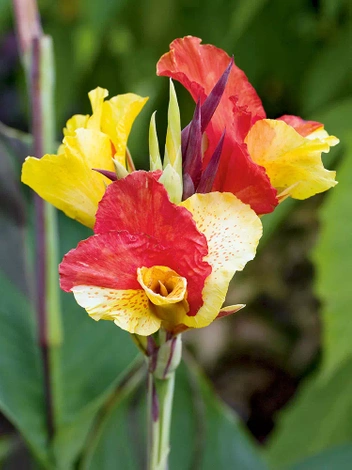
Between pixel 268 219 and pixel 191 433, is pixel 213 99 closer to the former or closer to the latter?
pixel 268 219

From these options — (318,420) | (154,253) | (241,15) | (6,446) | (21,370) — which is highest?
(241,15)

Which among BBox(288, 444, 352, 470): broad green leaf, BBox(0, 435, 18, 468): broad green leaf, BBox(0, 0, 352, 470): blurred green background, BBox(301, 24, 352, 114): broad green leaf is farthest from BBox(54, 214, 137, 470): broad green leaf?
BBox(301, 24, 352, 114): broad green leaf

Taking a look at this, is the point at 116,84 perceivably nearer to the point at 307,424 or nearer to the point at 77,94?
the point at 77,94

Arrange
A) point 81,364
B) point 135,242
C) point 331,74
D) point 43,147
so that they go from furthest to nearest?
point 331,74
point 81,364
point 43,147
point 135,242

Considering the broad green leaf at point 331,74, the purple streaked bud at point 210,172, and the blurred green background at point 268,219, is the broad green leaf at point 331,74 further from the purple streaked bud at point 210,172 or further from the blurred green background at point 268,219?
the purple streaked bud at point 210,172

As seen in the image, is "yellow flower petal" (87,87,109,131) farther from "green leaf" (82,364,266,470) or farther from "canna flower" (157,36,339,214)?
"green leaf" (82,364,266,470)

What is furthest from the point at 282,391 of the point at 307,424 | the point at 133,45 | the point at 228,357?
the point at 133,45

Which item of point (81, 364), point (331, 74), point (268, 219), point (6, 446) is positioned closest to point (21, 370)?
point (81, 364)
